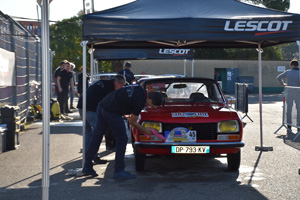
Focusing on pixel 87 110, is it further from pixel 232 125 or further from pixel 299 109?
pixel 299 109

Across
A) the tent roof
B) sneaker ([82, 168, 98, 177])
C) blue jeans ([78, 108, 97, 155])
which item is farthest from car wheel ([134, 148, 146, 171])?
the tent roof

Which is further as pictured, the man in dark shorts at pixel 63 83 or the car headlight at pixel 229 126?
the man in dark shorts at pixel 63 83

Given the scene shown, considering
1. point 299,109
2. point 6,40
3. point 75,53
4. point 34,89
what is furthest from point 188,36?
point 75,53

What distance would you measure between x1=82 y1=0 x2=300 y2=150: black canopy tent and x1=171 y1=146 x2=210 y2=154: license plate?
169 centimetres

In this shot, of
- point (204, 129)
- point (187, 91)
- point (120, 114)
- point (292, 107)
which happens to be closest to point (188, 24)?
point (187, 91)

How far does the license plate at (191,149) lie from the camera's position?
6.87 m

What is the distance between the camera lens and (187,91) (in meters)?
8.31

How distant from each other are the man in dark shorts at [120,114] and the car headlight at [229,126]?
3.68 feet

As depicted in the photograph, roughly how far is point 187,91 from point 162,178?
2.00m

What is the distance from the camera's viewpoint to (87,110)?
763 cm

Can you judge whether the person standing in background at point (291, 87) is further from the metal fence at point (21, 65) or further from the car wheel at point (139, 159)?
the metal fence at point (21, 65)

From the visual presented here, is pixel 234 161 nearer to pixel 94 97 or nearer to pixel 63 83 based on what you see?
pixel 94 97

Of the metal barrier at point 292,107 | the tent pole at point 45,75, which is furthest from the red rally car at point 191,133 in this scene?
the metal barrier at point 292,107

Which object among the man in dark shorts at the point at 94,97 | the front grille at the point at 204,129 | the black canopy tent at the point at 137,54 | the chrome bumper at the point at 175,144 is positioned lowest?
the chrome bumper at the point at 175,144
